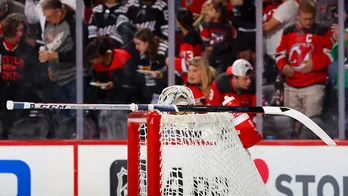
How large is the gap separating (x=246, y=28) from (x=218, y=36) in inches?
7.4

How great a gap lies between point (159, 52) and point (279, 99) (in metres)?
0.82

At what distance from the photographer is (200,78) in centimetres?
530

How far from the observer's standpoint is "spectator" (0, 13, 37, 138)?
5.19 metres

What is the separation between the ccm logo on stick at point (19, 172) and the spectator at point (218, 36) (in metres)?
1.36

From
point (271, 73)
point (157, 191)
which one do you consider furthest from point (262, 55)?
point (157, 191)

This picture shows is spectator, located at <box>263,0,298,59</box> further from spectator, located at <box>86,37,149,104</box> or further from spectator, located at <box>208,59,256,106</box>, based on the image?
spectator, located at <box>86,37,149,104</box>

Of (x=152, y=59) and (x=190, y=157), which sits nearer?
(x=190, y=157)

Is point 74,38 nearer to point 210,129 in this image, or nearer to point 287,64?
point 287,64

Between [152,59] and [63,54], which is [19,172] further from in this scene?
[152,59]

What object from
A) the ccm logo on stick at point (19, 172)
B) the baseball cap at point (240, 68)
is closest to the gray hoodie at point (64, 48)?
the ccm logo on stick at point (19, 172)

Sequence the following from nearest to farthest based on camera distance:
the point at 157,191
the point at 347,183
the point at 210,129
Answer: the point at 157,191
the point at 210,129
the point at 347,183

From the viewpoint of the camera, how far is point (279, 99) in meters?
5.21

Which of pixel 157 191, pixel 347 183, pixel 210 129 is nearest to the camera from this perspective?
pixel 157 191

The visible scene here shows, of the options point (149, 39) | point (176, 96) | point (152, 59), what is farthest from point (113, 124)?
point (176, 96)
